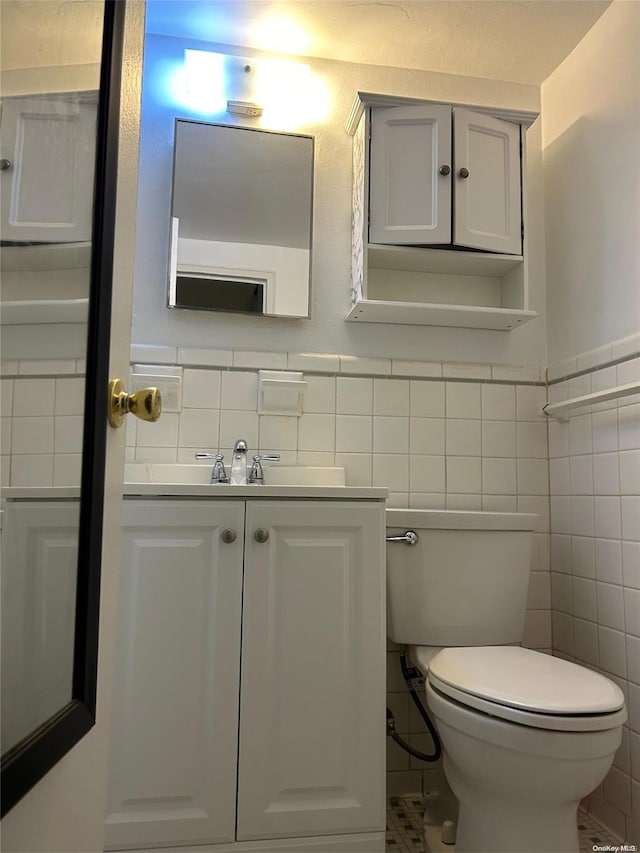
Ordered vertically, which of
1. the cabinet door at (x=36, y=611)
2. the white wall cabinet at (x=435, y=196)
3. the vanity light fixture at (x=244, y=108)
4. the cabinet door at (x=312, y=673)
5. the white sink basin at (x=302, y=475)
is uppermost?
the vanity light fixture at (x=244, y=108)

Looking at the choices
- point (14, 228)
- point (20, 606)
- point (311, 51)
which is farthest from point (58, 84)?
point (311, 51)

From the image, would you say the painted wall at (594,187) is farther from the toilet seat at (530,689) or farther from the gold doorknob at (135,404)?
the gold doorknob at (135,404)

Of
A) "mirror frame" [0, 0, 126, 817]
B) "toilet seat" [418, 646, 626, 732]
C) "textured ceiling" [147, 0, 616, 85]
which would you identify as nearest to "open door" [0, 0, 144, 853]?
"mirror frame" [0, 0, 126, 817]

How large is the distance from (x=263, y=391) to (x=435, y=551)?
68 cm

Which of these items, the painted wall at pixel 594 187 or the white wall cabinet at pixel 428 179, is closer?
the painted wall at pixel 594 187

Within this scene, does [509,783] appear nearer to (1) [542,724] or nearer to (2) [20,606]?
(1) [542,724]

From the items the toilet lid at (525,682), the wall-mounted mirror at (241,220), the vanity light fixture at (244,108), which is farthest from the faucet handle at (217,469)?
the vanity light fixture at (244,108)

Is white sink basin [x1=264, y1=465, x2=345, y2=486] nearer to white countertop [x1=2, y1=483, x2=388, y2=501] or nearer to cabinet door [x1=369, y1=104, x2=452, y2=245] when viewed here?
white countertop [x1=2, y1=483, x2=388, y2=501]

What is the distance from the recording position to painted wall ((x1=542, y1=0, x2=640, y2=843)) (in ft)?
5.31

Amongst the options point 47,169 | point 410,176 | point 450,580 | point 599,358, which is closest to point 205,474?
point 450,580

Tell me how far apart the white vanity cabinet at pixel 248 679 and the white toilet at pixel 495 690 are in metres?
0.20

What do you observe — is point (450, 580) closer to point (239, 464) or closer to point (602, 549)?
point (602, 549)

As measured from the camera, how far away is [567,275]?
1.98 m

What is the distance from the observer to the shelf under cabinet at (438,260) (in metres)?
1.89
